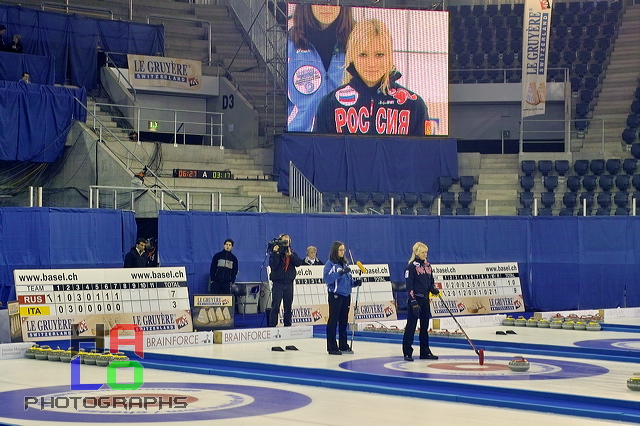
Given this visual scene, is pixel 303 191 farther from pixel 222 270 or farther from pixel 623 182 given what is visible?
pixel 623 182

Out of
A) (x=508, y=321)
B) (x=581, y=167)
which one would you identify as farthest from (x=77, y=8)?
(x=508, y=321)

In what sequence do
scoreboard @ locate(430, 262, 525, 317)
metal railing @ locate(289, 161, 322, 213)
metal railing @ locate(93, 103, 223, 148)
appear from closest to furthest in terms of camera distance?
1. scoreboard @ locate(430, 262, 525, 317)
2. metal railing @ locate(289, 161, 322, 213)
3. metal railing @ locate(93, 103, 223, 148)

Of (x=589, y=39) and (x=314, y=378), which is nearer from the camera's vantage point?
(x=314, y=378)

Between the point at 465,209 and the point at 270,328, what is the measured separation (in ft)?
47.8

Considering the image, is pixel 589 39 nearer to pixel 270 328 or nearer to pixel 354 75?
pixel 354 75

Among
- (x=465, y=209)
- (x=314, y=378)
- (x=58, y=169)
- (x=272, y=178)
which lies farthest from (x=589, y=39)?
(x=314, y=378)

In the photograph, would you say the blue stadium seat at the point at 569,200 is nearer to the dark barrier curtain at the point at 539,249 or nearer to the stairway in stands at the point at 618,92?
the stairway in stands at the point at 618,92

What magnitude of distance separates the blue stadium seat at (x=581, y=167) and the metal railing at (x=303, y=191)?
29.9 feet

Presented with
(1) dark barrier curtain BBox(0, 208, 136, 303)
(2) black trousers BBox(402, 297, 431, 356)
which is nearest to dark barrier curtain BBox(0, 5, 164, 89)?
(1) dark barrier curtain BBox(0, 208, 136, 303)

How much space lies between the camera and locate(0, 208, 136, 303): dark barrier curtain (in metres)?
19.8

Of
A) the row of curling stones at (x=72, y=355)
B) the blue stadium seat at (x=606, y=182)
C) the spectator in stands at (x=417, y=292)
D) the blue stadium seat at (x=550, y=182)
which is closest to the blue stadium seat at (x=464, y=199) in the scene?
the blue stadium seat at (x=550, y=182)

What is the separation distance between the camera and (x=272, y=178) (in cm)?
3262

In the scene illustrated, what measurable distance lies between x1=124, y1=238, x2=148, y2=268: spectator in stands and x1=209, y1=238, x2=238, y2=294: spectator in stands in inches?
59.9

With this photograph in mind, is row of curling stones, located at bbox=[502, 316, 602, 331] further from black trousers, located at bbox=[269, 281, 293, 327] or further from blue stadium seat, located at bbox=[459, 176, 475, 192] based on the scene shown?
blue stadium seat, located at bbox=[459, 176, 475, 192]
